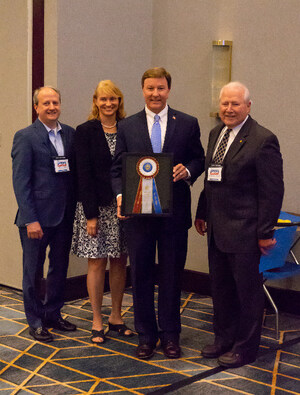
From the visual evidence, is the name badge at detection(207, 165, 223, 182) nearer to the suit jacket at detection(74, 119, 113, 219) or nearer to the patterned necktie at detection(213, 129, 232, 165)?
the patterned necktie at detection(213, 129, 232, 165)

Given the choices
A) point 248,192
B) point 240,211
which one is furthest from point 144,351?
point 248,192

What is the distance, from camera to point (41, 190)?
4.29m

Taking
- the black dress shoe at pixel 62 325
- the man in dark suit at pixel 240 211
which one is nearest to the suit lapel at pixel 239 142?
the man in dark suit at pixel 240 211

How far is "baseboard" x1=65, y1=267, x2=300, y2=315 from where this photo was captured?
5.13 meters

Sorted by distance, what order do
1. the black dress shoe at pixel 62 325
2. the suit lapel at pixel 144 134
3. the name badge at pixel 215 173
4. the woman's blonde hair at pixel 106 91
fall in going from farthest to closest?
the black dress shoe at pixel 62 325, the woman's blonde hair at pixel 106 91, the suit lapel at pixel 144 134, the name badge at pixel 215 173

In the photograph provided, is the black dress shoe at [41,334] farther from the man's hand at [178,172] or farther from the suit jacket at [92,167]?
the man's hand at [178,172]

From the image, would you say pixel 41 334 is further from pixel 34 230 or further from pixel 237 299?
pixel 237 299

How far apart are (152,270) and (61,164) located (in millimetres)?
991

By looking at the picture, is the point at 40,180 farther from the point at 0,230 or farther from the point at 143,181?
the point at 0,230

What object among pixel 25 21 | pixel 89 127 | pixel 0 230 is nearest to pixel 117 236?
pixel 89 127

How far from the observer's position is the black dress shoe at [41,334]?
14.1ft

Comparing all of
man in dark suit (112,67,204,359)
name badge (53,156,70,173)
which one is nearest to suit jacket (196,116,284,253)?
man in dark suit (112,67,204,359)

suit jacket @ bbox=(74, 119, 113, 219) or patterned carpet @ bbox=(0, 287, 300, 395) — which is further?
suit jacket @ bbox=(74, 119, 113, 219)

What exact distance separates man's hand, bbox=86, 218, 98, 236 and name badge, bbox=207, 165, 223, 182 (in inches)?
34.8
